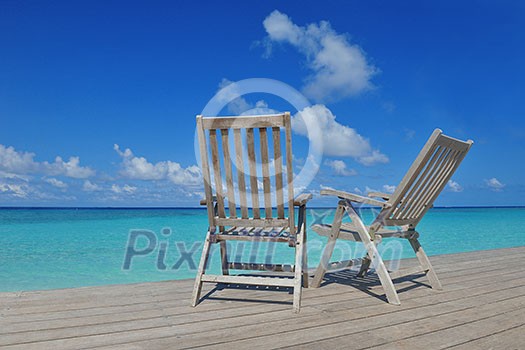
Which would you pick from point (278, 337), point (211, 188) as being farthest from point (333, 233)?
point (278, 337)

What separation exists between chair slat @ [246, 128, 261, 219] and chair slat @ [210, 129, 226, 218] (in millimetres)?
213

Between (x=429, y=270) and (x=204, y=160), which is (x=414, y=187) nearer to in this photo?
(x=429, y=270)

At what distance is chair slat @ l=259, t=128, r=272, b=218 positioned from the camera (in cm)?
262

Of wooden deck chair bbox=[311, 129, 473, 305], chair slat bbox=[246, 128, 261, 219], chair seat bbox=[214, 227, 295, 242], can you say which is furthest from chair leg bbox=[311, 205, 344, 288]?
chair slat bbox=[246, 128, 261, 219]

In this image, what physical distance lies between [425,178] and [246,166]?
130 centimetres

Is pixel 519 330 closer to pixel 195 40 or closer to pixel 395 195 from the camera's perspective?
pixel 395 195

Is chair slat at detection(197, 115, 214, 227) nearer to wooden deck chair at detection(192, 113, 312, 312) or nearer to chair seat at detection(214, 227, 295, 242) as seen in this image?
wooden deck chair at detection(192, 113, 312, 312)

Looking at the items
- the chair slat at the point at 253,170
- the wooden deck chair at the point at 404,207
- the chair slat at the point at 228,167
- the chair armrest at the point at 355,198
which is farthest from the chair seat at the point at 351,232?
the chair slat at the point at 228,167

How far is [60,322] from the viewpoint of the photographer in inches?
91.0

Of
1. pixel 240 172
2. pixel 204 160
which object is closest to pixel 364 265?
pixel 240 172

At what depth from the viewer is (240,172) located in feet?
9.03

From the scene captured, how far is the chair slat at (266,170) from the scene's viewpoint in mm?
2617

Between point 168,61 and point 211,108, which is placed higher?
point 168,61

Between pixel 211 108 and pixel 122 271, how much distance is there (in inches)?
Answer: 192
